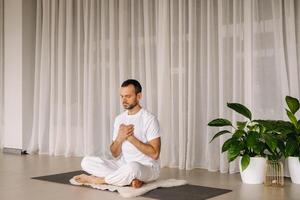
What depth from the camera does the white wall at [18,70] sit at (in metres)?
6.30

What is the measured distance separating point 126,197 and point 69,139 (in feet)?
9.47

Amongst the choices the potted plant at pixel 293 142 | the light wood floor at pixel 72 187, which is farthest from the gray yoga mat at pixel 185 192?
the potted plant at pixel 293 142

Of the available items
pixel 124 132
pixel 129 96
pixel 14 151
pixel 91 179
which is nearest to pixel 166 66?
pixel 129 96

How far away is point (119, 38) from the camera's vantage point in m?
5.45

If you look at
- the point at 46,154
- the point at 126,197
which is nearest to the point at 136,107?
the point at 126,197

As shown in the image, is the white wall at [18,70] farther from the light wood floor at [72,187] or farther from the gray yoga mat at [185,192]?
the gray yoga mat at [185,192]

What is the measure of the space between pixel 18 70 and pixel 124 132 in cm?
338

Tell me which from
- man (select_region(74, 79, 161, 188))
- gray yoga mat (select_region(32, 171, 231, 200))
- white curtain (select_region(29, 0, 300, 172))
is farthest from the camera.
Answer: white curtain (select_region(29, 0, 300, 172))

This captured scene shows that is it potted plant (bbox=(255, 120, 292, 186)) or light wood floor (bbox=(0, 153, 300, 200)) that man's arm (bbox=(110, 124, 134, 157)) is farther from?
potted plant (bbox=(255, 120, 292, 186))

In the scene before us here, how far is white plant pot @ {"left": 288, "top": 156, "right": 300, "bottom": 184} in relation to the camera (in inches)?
150

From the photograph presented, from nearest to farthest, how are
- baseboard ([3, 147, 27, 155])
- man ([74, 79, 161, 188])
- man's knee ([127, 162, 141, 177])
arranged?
man's knee ([127, 162, 141, 177]), man ([74, 79, 161, 188]), baseboard ([3, 147, 27, 155])

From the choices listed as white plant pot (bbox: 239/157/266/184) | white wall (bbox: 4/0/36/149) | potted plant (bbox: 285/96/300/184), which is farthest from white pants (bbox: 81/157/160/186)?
white wall (bbox: 4/0/36/149)

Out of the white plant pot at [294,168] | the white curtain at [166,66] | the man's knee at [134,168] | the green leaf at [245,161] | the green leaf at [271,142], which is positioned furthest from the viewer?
the white curtain at [166,66]

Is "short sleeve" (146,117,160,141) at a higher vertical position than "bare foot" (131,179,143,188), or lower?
higher
